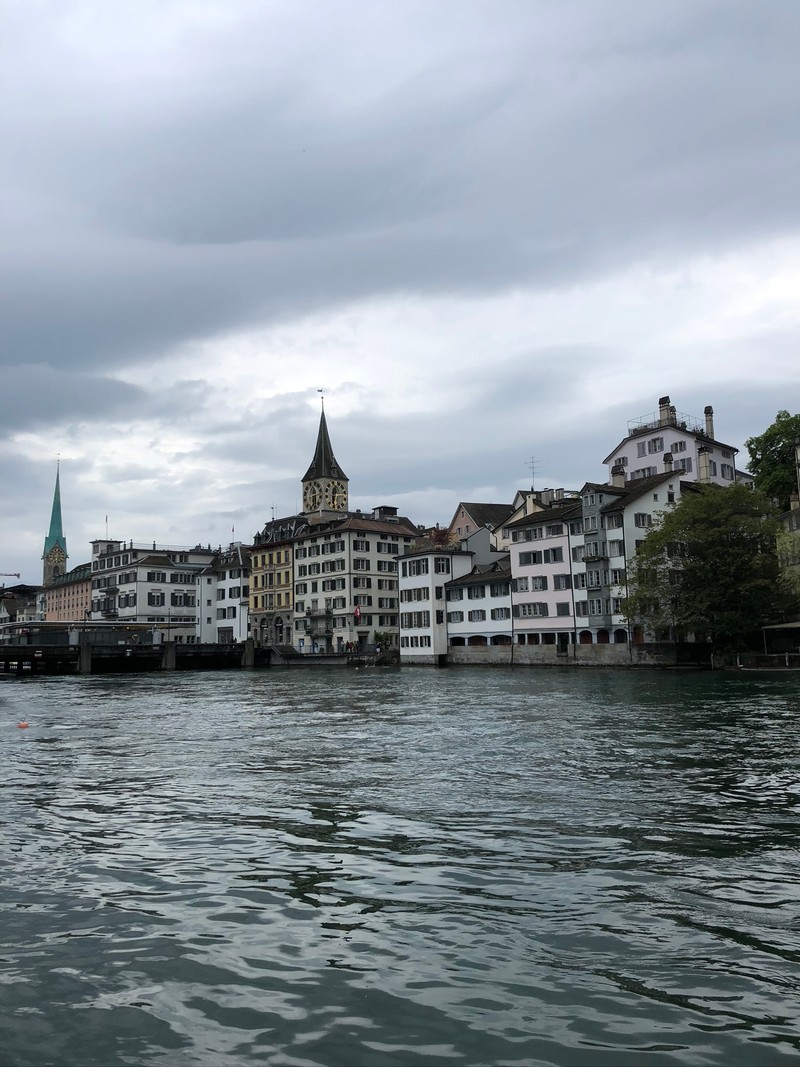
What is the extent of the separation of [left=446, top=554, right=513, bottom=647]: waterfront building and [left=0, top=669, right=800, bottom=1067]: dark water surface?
69716 millimetres

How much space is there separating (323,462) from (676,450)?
238 ft

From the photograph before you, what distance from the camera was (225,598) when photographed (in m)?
145

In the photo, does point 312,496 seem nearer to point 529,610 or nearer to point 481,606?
point 481,606

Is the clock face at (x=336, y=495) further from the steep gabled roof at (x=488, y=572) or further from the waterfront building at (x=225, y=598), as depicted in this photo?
the steep gabled roof at (x=488, y=572)

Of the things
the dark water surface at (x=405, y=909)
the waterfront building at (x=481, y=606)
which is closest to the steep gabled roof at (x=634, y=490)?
the waterfront building at (x=481, y=606)

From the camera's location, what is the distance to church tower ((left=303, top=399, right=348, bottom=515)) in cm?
14925

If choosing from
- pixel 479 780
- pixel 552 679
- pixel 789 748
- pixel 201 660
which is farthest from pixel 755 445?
pixel 479 780

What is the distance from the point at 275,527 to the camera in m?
137

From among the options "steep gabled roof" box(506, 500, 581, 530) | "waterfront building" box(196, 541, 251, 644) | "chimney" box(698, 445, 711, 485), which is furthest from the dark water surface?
"waterfront building" box(196, 541, 251, 644)

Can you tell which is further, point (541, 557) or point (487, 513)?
point (487, 513)

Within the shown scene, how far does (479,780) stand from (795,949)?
10.3 meters

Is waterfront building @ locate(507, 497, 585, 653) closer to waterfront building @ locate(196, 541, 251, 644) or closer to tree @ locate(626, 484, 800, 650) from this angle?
tree @ locate(626, 484, 800, 650)

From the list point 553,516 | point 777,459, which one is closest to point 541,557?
point 553,516

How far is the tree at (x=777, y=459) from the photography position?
8431 centimetres
